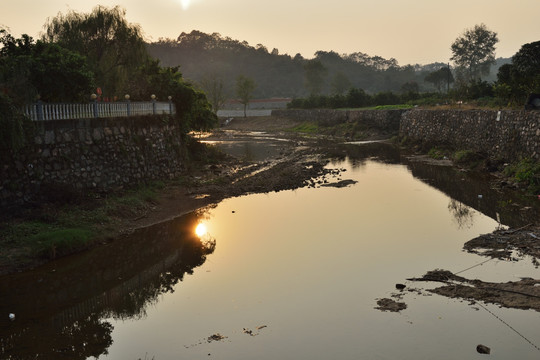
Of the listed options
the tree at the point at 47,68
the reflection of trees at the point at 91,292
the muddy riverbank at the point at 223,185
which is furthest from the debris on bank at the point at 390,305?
the tree at the point at 47,68

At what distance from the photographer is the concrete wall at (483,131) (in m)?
28.1

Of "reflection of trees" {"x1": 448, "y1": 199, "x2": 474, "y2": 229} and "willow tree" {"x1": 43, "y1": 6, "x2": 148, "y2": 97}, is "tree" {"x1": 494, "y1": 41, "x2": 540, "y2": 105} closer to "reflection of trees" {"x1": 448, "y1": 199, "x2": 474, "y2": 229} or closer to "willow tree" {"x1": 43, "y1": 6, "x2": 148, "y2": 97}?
"reflection of trees" {"x1": 448, "y1": 199, "x2": 474, "y2": 229}

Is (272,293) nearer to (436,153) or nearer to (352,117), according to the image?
(436,153)

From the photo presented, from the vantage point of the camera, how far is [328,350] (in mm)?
10000

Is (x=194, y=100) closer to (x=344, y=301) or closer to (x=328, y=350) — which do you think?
(x=344, y=301)

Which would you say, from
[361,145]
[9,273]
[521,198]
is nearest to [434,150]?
[361,145]

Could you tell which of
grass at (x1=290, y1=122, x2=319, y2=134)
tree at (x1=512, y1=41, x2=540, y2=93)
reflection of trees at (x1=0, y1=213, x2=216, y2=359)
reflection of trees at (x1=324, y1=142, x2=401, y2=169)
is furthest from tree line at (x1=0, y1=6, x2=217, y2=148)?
grass at (x1=290, y1=122, x2=319, y2=134)

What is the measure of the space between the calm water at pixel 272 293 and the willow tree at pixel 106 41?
555 inches

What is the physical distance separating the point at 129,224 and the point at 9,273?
5416 millimetres

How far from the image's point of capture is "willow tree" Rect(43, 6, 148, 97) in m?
31.2

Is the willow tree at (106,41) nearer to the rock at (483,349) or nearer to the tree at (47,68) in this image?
the tree at (47,68)

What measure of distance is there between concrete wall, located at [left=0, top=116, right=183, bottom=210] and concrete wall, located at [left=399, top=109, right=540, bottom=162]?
2031cm

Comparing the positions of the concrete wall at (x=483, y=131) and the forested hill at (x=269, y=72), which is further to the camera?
the forested hill at (x=269, y=72)

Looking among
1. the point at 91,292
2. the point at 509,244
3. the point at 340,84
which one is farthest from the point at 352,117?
the point at 340,84
